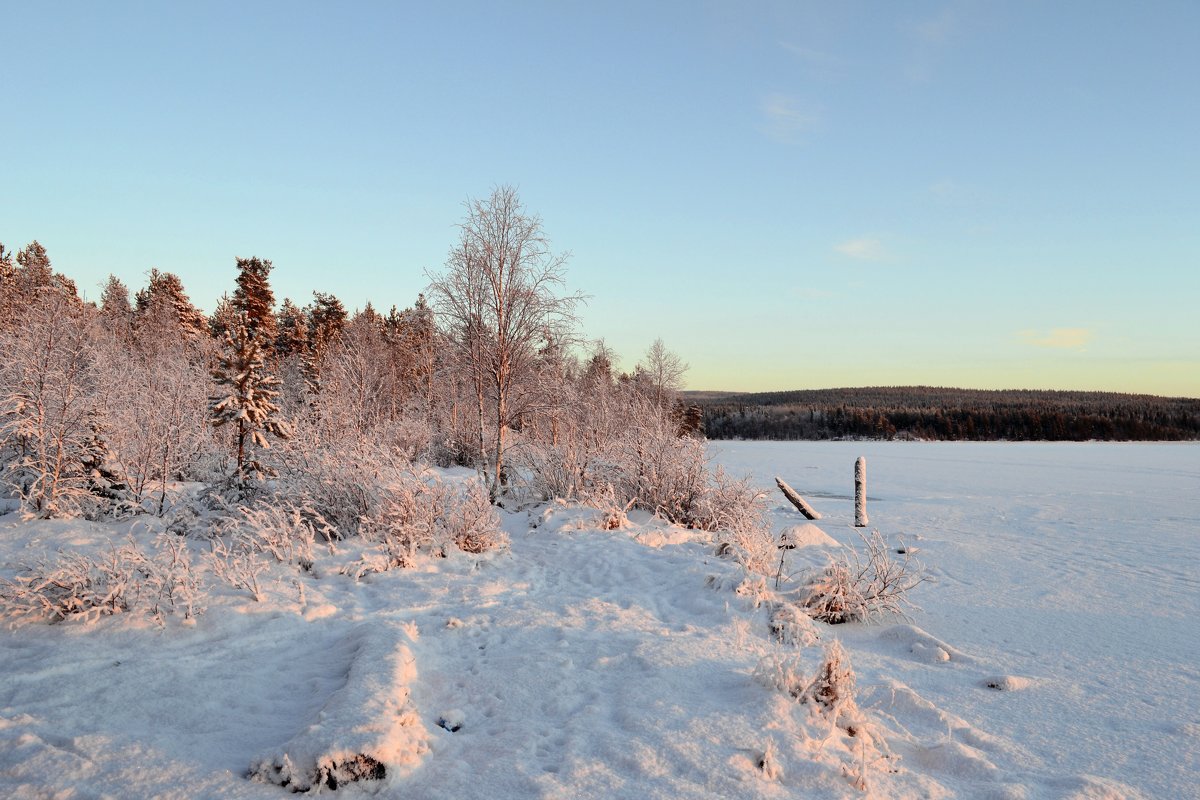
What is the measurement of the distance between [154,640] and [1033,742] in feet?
20.9

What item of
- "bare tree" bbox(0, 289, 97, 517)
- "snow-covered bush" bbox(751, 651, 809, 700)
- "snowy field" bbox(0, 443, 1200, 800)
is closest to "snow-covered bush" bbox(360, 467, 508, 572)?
"snowy field" bbox(0, 443, 1200, 800)

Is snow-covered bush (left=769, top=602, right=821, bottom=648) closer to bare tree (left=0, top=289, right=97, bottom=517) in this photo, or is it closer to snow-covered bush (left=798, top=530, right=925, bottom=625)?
snow-covered bush (left=798, top=530, right=925, bottom=625)

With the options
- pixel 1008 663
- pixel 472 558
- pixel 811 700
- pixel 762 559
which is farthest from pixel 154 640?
pixel 1008 663

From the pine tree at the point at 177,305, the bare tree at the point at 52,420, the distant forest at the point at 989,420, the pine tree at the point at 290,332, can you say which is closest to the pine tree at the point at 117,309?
the pine tree at the point at 177,305

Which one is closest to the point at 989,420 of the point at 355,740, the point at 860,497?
the point at 860,497

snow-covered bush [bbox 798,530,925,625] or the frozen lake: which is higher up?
snow-covered bush [bbox 798,530,925,625]

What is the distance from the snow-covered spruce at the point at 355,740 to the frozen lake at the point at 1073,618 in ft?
12.4

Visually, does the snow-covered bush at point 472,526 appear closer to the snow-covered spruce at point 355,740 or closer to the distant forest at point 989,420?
the snow-covered spruce at point 355,740

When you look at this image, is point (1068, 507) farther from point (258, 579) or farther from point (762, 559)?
point (258, 579)

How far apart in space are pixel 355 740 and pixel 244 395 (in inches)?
400

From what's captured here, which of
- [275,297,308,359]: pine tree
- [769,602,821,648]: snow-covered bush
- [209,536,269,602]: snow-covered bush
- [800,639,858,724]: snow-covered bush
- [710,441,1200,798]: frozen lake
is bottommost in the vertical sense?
[710,441,1200,798]: frozen lake

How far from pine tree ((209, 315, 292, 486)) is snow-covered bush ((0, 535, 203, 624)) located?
19.8ft

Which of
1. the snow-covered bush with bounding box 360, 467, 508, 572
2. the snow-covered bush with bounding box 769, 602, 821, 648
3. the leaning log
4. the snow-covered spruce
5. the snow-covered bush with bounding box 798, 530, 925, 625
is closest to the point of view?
the snow-covered spruce

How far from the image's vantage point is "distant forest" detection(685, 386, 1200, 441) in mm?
90188
